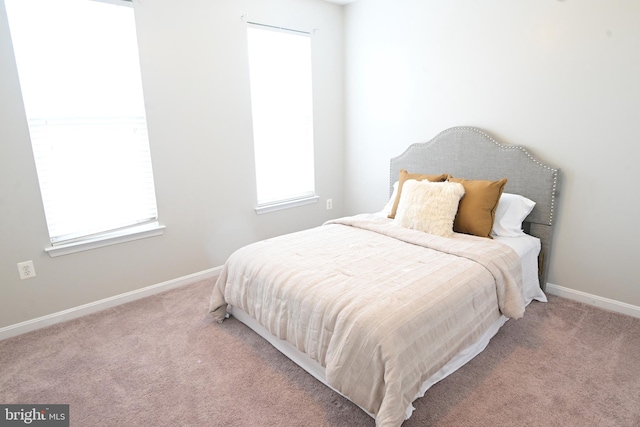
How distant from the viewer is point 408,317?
1.62m

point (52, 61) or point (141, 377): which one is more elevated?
point (52, 61)

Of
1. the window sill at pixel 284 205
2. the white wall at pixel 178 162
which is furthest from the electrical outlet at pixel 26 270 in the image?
the window sill at pixel 284 205

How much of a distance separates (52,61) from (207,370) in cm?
219

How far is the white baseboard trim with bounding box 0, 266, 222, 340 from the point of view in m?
2.45

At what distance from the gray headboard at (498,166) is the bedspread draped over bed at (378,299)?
0.64 meters

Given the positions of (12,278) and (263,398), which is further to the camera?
(12,278)

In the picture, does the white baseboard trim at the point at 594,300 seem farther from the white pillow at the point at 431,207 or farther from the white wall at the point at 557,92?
the white pillow at the point at 431,207

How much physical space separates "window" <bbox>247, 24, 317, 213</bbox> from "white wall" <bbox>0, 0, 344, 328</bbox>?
0.11 m

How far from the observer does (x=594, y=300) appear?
8.74ft

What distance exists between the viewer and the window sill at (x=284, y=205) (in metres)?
3.61

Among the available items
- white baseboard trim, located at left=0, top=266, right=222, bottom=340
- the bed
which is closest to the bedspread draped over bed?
the bed

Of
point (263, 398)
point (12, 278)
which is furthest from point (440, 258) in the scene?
point (12, 278)

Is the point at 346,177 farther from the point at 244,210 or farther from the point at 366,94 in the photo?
the point at 244,210

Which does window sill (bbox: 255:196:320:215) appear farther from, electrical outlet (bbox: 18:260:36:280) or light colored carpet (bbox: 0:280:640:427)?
electrical outlet (bbox: 18:260:36:280)
